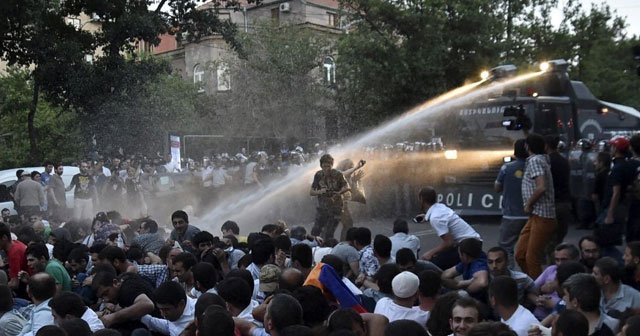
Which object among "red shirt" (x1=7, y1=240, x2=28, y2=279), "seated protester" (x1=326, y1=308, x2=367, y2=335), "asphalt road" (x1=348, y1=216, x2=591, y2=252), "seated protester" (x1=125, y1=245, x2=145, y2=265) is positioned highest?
"seated protester" (x1=326, y1=308, x2=367, y2=335)

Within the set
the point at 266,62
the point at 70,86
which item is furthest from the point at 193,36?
the point at 266,62

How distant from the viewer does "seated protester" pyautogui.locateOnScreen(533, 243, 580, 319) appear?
651cm

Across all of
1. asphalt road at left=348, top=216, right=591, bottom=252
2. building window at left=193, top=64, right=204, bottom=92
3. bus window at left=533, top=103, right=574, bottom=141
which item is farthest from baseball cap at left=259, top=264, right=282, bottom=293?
building window at left=193, top=64, right=204, bottom=92

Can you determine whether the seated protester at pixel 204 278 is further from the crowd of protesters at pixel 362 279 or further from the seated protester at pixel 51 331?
the seated protester at pixel 51 331

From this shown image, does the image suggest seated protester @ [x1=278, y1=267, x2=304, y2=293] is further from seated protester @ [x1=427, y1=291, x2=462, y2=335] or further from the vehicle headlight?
the vehicle headlight

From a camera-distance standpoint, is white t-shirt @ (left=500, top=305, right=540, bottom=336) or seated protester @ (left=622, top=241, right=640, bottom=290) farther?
seated protester @ (left=622, top=241, right=640, bottom=290)

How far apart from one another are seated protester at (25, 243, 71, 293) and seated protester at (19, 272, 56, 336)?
0.95 m

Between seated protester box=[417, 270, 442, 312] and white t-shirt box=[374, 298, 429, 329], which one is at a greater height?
seated protester box=[417, 270, 442, 312]

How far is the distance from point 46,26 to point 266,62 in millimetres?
17880

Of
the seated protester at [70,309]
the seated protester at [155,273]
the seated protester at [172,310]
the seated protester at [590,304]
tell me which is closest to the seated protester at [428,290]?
the seated protester at [590,304]

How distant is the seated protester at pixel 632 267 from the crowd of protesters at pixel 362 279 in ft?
0.05

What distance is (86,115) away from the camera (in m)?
22.3

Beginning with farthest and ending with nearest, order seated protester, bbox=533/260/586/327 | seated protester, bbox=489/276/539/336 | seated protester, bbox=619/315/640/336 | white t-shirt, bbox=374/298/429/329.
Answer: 1. seated protester, bbox=533/260/586/327
2. white t-shirt, bbox=374/298/429/329
3. seated protester, bbox=489/276/539/336
4. seated protester, bbox=619/315/640/336

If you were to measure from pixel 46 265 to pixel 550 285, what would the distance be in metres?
4.25
